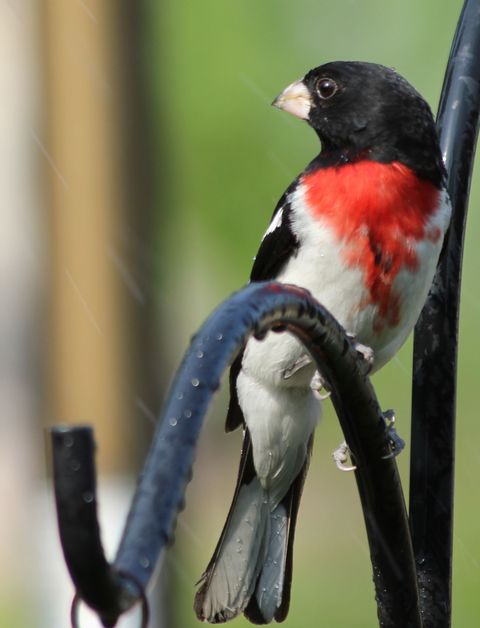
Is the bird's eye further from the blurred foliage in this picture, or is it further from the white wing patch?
the blurred foliage

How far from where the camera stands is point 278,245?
2.28m

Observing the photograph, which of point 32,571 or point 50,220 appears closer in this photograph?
point 50,220

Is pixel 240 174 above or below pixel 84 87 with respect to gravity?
above

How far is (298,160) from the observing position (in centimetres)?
588

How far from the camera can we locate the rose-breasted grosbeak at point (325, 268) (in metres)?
2.12

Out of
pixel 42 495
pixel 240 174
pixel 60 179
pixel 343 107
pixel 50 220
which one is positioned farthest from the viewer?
pixel 240 174

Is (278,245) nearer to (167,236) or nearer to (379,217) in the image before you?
(379,217)

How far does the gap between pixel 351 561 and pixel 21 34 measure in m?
2.92

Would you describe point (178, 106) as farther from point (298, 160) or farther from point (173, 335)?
point (173, 335)

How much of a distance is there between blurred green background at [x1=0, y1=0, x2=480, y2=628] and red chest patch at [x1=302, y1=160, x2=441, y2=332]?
152cm

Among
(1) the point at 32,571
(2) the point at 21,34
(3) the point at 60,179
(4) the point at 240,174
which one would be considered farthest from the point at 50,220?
(4) the point at 240,174

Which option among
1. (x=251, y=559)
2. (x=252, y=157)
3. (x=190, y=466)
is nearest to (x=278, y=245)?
(x=251, y=559)

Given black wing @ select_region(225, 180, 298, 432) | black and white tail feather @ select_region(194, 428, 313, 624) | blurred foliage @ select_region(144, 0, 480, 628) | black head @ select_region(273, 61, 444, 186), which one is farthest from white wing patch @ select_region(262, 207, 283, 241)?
blurred foliage @ select_region(144, 0, 480, 628)

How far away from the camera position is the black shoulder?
2252mm
